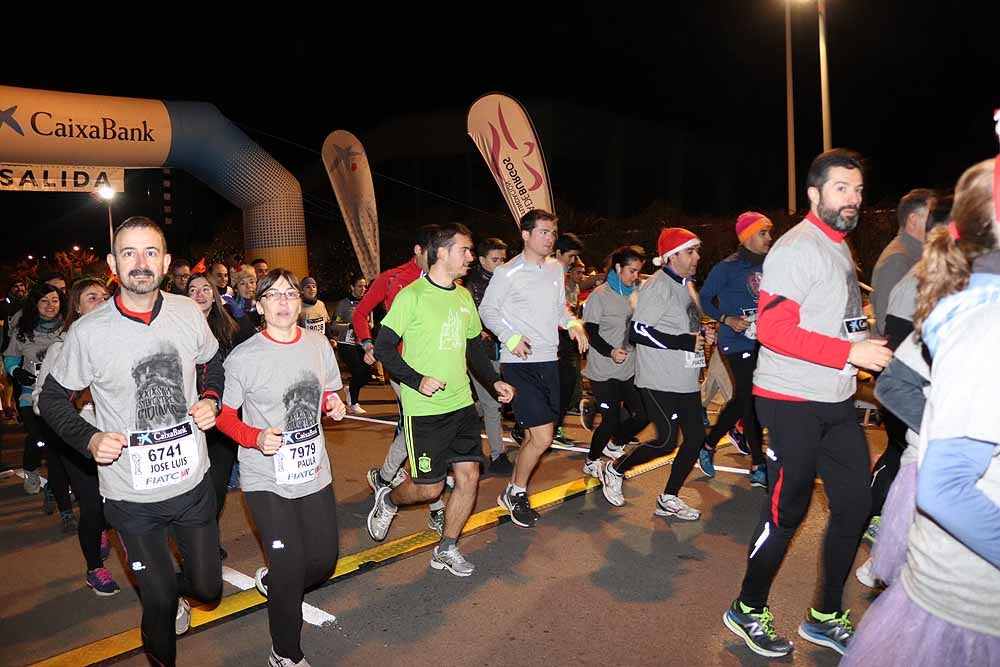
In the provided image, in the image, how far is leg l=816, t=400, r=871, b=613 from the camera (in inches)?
144

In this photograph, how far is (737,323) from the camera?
6.06 metres

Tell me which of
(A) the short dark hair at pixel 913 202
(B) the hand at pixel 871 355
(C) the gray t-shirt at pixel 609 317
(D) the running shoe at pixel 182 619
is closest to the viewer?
(B) the hand at pixel 871 355

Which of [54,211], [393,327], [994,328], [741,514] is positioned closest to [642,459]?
[741,514]

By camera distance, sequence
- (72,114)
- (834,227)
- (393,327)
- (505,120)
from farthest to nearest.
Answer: (72,114) → (505,120) → (393,327) → (834,227)

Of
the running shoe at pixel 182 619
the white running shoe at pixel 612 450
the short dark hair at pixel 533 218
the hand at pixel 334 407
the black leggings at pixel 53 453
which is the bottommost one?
A: the running shoe at pixel 182 619

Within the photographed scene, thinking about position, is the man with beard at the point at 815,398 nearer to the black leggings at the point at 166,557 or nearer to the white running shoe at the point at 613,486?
the white running shoe at the point at 613,486

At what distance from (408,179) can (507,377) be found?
31.7 meters

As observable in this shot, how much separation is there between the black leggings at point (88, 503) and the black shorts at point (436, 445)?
1.81m

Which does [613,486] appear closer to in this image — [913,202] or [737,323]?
[737,323]

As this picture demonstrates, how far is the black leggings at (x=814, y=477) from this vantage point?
366 centimetres

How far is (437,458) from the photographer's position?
4852mm

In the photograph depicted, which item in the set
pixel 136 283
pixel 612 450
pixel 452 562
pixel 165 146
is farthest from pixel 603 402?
pixel 165 146

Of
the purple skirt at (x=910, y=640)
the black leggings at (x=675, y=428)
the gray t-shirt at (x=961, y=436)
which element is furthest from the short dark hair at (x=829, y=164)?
the black leggings at (x=675, y=428)

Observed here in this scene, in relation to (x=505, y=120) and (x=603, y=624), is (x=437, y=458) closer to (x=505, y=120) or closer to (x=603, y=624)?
(x=603, y=624)
